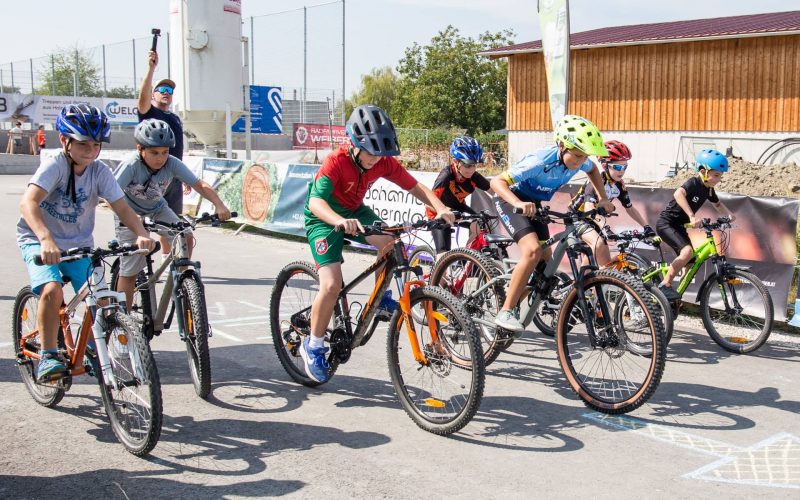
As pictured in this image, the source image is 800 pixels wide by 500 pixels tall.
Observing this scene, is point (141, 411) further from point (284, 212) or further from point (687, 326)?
point (284, 212)

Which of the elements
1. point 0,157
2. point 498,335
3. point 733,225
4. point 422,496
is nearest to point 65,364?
point 422,496

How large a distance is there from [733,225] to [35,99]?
4491 cm

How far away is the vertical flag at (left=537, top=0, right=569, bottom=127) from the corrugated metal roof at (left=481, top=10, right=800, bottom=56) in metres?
18.6

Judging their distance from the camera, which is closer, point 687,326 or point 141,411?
point 141,411

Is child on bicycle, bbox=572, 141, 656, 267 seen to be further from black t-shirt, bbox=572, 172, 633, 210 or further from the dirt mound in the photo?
the dirt mound

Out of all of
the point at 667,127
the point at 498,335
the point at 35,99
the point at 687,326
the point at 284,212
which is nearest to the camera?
the point at 498,335

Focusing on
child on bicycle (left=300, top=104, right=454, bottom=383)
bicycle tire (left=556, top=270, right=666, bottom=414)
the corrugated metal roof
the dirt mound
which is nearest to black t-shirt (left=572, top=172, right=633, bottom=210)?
bicycle tire (left=556, top=270, right=666, bottom=414)

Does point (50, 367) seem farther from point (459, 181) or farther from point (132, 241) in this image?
point (459, 181)

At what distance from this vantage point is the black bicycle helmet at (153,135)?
19.2ft

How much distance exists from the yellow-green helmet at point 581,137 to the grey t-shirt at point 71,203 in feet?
10.6

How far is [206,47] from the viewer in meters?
21.1

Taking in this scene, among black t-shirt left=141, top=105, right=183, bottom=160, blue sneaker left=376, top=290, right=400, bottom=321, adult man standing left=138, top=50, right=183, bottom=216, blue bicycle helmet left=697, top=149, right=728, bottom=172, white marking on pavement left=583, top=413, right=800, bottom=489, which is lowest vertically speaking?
white marking on pavement left=583, top=413, right=800, bottom=489

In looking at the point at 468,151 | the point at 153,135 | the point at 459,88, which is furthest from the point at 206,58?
the point at 459,88

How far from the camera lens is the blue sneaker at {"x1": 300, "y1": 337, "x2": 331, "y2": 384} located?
5391mm
